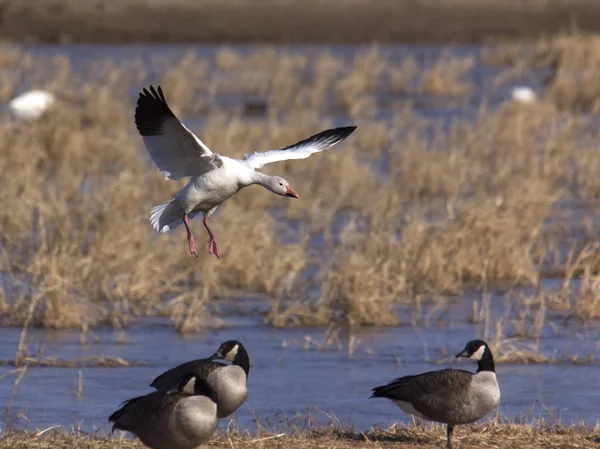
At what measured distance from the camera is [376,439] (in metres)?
7.04

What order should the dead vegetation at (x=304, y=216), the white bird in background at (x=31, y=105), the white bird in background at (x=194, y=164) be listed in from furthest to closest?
the white bird in background at (x=31, y=105), the dead vegetation at (x=304, y=216), the white bird in background at (x=194, y=164)

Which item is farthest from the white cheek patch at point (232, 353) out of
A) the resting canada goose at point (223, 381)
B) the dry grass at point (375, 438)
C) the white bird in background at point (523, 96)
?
the white bird in background at point (523, 96)

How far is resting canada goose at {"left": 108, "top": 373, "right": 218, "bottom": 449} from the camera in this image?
244 inches

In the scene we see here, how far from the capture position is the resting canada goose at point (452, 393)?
6787 millimetres

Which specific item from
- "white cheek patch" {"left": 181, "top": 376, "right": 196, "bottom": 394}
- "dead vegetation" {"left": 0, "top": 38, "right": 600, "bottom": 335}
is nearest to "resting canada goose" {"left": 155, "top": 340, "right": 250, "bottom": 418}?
"white cheek patch" {"left": 181, "top": 376, "right": 196, "bottom": 394}

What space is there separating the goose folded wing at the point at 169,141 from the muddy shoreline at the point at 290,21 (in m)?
29.0

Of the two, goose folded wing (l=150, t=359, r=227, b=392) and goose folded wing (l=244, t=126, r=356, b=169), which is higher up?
goose folded wing (l=244, t=126, r=356, b=169)

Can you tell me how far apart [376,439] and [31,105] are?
1367cm

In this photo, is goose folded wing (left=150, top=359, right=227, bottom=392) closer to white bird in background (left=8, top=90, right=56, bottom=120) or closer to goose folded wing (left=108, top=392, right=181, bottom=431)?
goose folded wing (left=108, top=392, right=181, bottom=431)

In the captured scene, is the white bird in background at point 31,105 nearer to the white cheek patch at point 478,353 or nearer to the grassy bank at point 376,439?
the grassy bank at point 376,439

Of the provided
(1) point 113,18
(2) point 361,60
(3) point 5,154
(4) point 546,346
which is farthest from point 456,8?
(4) point 546,346

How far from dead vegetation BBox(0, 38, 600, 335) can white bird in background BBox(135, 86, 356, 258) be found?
2.15 metres

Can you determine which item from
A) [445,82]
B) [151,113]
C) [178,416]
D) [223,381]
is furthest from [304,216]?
[445,82]

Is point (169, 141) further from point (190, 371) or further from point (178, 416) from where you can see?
point (178, 416)
